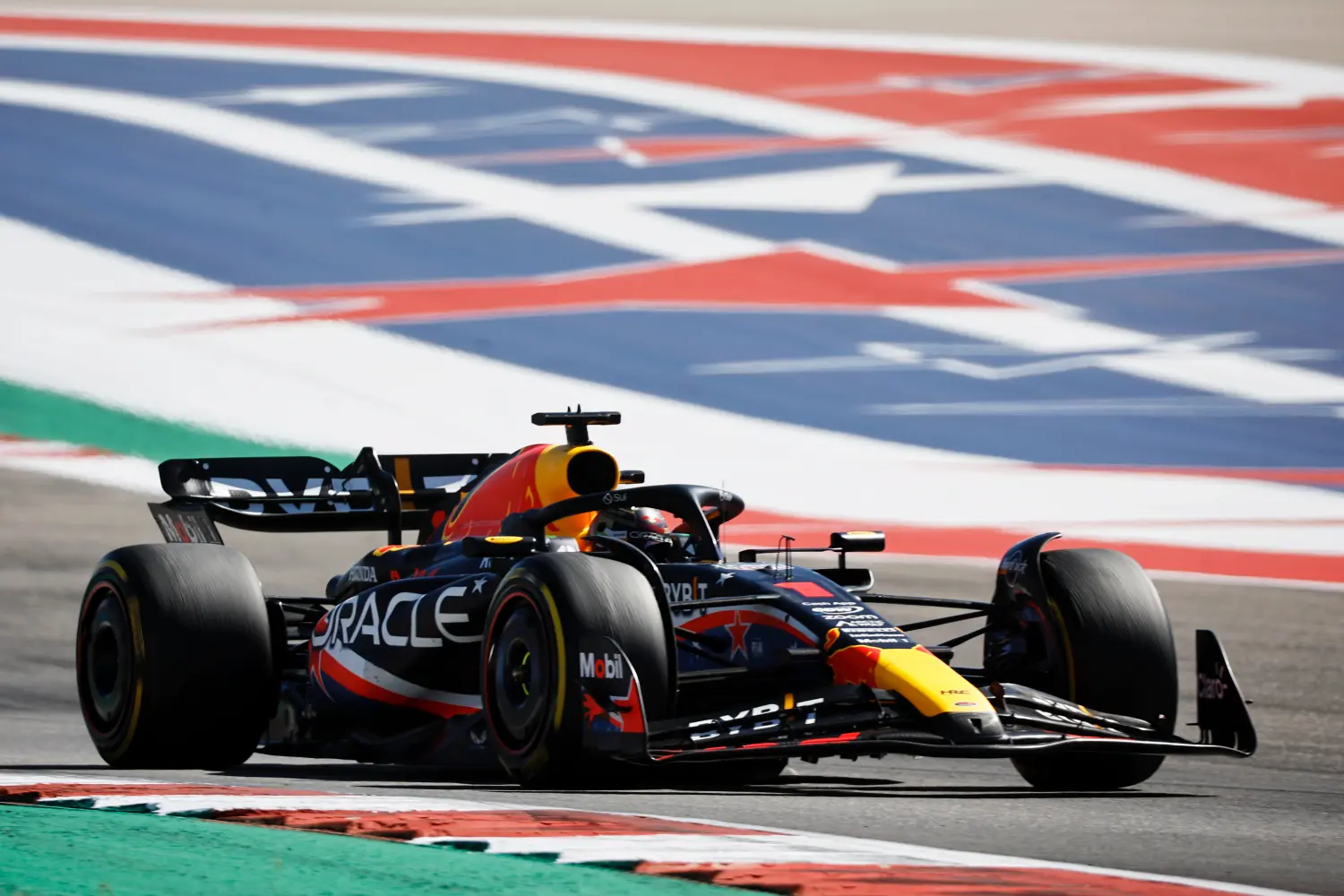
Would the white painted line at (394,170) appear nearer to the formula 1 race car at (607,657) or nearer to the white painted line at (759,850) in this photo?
the formula 1 race car at (607,657)

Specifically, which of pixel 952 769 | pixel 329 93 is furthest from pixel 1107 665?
pixel 329 93

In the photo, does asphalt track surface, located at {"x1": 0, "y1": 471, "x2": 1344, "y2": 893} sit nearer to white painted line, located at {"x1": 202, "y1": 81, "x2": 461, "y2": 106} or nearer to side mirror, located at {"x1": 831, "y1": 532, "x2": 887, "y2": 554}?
side mirror, located at {"x1": 831, "y1": 532, "x2": 887, "y2": 554}

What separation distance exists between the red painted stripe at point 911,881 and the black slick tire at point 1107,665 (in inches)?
120

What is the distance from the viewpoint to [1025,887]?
534 centimetres

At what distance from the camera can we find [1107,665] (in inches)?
342

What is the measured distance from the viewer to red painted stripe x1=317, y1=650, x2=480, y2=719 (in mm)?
9102

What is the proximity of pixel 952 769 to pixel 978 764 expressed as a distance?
36cm

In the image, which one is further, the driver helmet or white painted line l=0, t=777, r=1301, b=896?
the driver helmet

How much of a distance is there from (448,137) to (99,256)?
461cm

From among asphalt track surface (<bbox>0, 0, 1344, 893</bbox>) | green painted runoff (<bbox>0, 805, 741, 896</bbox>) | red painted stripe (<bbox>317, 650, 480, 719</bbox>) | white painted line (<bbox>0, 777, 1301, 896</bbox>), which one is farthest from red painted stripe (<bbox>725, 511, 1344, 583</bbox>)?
green painted runoff (<bbox>0, 805, 741, 896</bbox>)

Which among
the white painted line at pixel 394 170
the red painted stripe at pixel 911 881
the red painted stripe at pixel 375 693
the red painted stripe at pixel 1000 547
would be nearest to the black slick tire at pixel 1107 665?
the red painted stripe at pixel 375 693

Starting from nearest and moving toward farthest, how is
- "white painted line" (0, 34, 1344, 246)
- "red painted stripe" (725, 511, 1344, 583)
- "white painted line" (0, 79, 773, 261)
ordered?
1. "red painted stripe" (725, 511, 1344, 583)
2. "white painted line" (0, 79, 773, 261)
3. "white painted line" (0, 34, 1344, 246)

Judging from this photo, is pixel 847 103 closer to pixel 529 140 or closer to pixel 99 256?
pixel 529 140

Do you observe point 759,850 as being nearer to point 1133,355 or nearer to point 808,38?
point 1133,355
